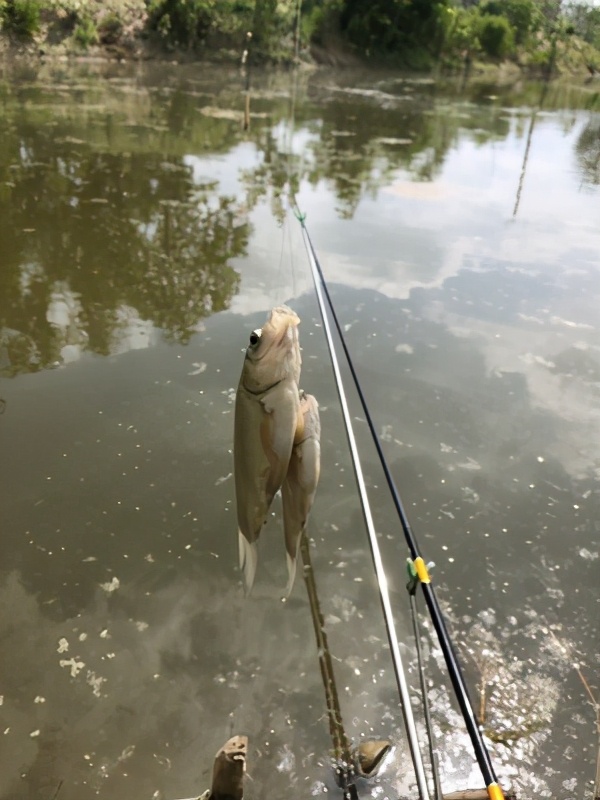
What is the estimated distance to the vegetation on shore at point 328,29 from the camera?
64.9 ft

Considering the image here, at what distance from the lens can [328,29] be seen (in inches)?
1091

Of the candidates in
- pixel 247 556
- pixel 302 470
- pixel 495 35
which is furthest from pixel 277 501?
pixel 495 35

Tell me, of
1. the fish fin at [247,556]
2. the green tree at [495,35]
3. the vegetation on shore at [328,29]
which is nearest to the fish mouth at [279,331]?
the fish fin at [247,556]

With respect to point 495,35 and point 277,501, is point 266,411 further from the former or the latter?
point 495,35

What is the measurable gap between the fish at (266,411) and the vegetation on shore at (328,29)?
40.9ft

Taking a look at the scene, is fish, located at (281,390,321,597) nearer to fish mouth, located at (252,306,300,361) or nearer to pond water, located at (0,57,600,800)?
fish mouth, located at (252,306,300,361)

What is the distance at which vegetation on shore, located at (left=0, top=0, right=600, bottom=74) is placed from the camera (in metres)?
19.8

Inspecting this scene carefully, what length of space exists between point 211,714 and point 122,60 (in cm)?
2274

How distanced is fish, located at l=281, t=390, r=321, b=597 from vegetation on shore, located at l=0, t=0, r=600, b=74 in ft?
40.7

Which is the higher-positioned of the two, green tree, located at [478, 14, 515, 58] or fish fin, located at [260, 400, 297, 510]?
green tree, located at [478, 14, 515, 58]

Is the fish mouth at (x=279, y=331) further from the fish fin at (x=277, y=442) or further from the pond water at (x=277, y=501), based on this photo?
the pond water at (x=277, y=501)

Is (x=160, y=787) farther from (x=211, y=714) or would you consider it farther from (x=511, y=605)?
(x=511, y=605)

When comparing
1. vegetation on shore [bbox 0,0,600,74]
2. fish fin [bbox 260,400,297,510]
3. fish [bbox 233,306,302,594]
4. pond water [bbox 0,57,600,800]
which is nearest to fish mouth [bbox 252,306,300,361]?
fish [bbox 233,306,302,594]

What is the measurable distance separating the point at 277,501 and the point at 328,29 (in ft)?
97.2
